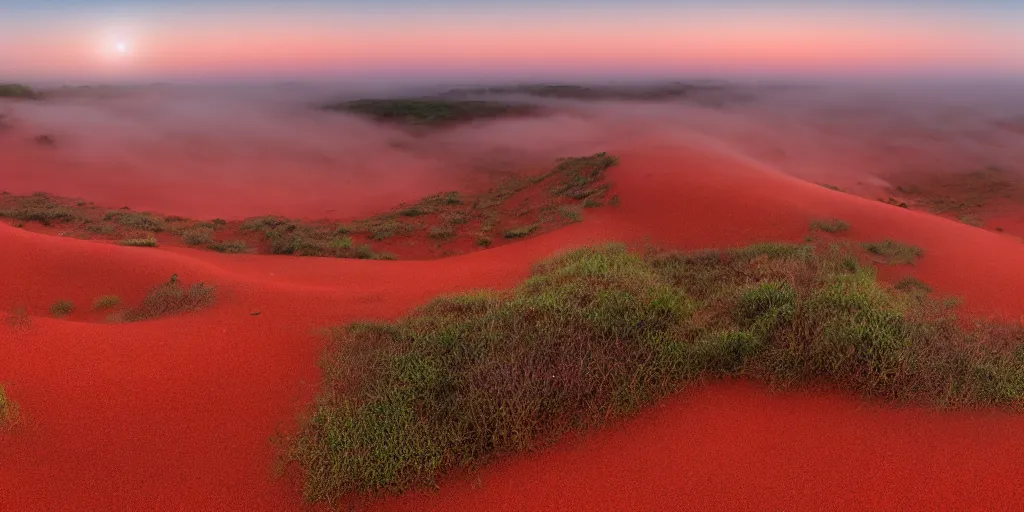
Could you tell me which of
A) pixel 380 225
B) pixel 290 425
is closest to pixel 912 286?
pixel 290 425

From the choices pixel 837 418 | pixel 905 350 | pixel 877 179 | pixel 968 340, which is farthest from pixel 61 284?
pixel 877 179

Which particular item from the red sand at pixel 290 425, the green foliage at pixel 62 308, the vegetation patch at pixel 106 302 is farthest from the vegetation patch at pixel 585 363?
the green foliage at pixel 62 308

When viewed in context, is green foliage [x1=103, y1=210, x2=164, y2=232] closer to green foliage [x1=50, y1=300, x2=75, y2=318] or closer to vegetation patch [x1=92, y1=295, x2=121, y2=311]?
green foliage [x1=50, y1=300, x2=75, y2=318]

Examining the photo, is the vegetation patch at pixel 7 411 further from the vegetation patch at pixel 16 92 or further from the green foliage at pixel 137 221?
the vegetation patch at pixel 16 92

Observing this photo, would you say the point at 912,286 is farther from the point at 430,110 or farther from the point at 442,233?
the point at 430,110

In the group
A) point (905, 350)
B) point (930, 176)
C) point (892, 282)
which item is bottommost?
point (930, 176)

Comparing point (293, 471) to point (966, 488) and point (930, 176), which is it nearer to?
point (966, 488)
